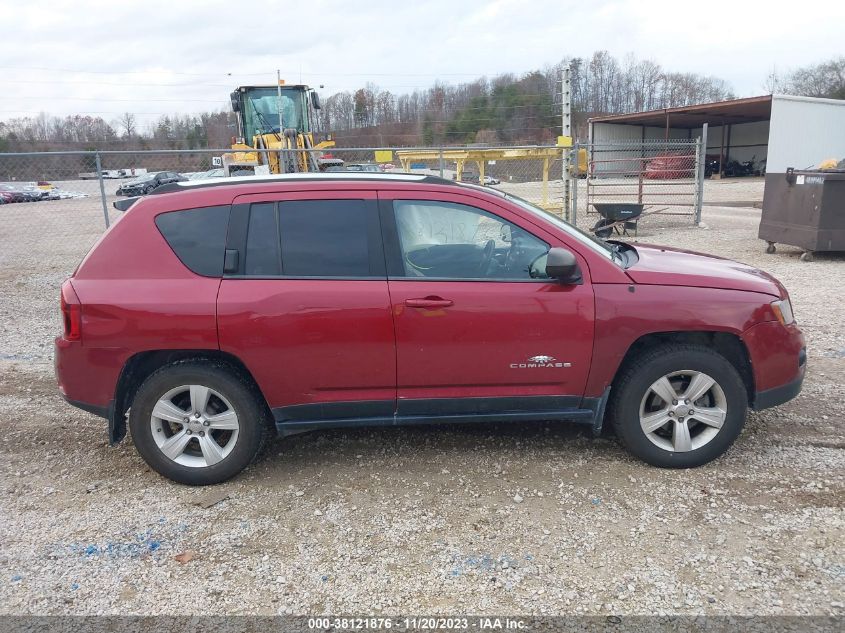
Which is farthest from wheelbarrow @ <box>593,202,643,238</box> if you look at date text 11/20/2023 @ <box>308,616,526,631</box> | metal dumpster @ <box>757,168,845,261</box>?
date text 11/20/2023 @ <box>308,616,526,631</box>

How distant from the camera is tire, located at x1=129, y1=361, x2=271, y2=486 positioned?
3.61m

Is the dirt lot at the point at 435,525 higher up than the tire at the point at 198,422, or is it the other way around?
the tire at the point at 198,422

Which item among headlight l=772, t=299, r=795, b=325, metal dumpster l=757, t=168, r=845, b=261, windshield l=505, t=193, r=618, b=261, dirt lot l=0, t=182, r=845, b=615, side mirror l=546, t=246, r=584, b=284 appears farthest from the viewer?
metal dumpster l=757, t=168, r=845, b=261

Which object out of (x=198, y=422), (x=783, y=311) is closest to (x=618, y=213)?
(x=783, y=311)

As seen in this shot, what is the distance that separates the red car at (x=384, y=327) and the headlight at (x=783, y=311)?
0.7 inches

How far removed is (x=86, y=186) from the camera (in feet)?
42.4

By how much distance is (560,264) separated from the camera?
3.49 meters

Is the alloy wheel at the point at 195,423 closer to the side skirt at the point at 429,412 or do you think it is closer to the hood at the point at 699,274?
the side skirt at the point at 429,412

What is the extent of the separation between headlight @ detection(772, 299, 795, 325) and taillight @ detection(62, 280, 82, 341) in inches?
161

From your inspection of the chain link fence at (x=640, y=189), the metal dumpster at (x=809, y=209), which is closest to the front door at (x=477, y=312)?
the metal dumpster at (x=809, y=209)

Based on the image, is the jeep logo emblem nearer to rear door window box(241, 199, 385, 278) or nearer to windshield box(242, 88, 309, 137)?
rear door window box(241, 199, 385, 278)

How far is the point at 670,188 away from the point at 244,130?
18398 mm

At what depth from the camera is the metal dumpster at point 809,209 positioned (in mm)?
9938

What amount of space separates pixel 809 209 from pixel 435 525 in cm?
993
